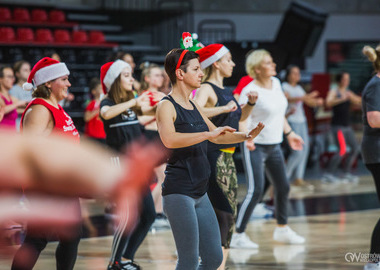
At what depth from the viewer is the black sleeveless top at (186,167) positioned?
10.7ft

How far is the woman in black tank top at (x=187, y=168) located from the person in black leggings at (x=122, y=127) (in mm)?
1256

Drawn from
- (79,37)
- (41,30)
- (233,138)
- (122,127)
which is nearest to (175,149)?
(233,138)

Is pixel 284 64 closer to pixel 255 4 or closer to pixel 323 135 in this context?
pixel 323 135

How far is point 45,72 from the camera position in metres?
3.80

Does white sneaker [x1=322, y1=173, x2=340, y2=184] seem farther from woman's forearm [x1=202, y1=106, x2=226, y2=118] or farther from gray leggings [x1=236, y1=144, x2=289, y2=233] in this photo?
woman's forearm [x1=202, y1=106, x2=226, y2=118]

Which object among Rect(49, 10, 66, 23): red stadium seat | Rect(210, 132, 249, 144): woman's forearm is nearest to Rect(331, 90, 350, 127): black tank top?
Rect(210, 132, 249, 144): woman's forearm

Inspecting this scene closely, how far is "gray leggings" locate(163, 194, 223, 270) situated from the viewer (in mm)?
3168

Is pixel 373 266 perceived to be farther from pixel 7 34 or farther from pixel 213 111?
pixel 7 34

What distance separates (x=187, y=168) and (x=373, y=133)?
5.93 feet

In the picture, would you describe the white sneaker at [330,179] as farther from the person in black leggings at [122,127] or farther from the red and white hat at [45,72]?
the red and white hat at [45,72]

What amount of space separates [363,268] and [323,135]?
308 inches

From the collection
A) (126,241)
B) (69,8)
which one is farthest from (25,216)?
(69,8)

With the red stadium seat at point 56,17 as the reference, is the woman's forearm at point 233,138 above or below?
above

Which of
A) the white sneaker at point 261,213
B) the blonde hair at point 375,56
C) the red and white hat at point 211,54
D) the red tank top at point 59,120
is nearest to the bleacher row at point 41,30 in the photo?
the white sneaker at point 261,213
